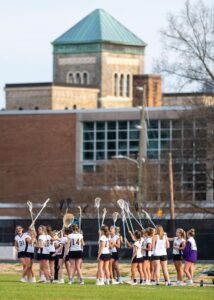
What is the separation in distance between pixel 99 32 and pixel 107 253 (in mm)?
129299

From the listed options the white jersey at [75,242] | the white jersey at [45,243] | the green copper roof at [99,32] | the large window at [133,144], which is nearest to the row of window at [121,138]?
the large window at [133,144]

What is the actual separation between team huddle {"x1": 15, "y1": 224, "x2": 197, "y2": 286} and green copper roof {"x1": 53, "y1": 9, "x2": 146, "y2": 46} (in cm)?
12465

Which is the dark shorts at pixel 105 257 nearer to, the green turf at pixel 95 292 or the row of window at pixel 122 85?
the green turf at pixel 95 292

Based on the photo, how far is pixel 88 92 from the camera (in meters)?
163

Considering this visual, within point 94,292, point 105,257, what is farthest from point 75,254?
point 94,292

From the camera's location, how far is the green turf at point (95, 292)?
44.0m

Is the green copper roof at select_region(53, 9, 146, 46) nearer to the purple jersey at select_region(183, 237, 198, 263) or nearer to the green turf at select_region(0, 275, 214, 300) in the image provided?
the purple jersey at select_region(183, 237, 198, 263)

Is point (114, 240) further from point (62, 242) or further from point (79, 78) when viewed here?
point (79, 78)

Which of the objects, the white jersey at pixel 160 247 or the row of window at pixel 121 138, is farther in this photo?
the row of window at pixel 121 138

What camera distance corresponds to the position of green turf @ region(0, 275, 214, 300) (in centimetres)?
4403

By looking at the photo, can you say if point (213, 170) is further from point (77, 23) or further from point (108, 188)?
point (77, 23)

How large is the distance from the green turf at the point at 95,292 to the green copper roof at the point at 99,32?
12750cm

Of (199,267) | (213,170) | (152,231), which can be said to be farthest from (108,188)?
(152,231)

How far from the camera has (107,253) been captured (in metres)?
50.8
